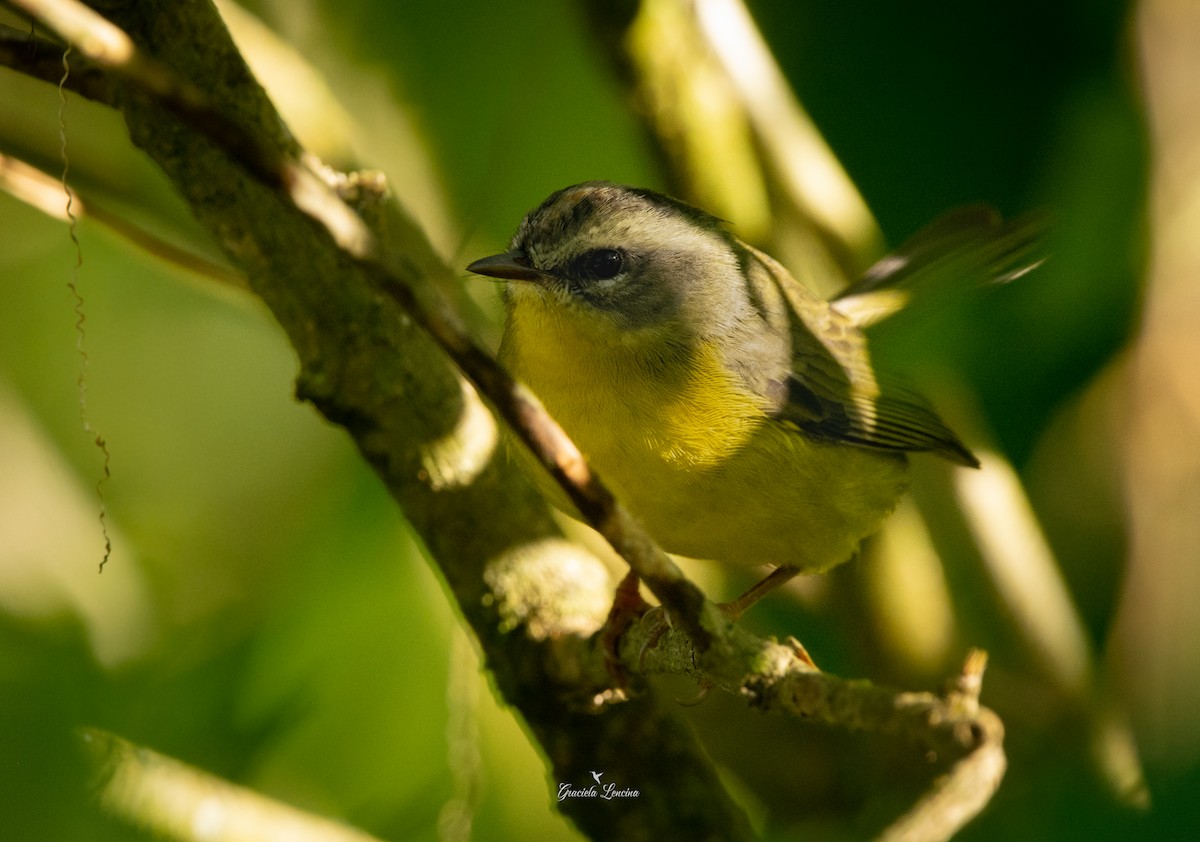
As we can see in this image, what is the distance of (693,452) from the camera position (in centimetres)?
229

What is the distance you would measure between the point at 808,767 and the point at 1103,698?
0.92 meters

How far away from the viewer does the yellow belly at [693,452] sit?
2.27 m

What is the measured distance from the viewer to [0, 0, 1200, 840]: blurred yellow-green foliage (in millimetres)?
2668

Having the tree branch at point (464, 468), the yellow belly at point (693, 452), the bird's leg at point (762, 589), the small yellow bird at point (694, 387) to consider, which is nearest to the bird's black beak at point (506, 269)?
the small yellow bird at point (694, 387)

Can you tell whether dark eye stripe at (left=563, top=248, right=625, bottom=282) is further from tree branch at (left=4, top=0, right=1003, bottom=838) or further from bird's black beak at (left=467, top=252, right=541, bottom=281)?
tree branch at (left=4, top=0, right=1003, bottom=838)

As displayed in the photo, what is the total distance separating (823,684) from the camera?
1.72 m

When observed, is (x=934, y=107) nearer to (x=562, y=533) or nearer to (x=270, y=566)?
(x=562, y=533)

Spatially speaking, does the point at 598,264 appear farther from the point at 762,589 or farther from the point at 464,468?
the point at 762,589

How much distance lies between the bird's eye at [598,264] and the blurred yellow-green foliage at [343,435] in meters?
0.42

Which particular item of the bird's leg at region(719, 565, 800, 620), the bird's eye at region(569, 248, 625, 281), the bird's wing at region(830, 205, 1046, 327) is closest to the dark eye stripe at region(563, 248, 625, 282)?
the bird's eye at region(569, 248, 625, 281)

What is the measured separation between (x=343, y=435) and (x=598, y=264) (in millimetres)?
1400
